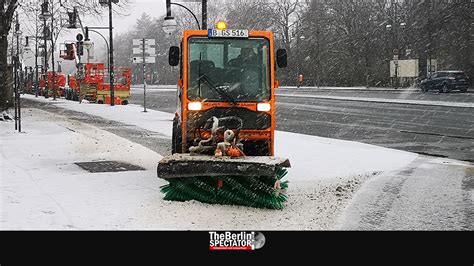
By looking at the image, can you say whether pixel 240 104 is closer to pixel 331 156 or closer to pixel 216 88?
pixel 216 88

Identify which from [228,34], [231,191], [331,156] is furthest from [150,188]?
[331,156]

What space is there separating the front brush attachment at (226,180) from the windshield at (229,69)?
6.23 ft

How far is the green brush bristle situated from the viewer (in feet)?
26.1

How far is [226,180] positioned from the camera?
7.99 metres

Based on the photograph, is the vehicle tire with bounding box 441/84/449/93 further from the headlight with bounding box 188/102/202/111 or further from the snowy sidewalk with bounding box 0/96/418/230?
the headlight with bounding box 188/102/202/111

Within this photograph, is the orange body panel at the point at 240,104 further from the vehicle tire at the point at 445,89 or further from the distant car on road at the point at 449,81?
the vehicle tire at the point at 445,89

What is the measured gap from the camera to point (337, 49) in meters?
69.8

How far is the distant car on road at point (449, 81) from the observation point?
44625 millimetres

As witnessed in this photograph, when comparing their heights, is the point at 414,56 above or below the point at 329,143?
above

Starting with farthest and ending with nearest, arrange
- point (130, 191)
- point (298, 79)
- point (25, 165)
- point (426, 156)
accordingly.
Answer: point (298, 79) < point (426, 156) < point (25, 165) < point (130, 191)

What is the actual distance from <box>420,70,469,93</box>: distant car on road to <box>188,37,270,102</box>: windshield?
3778 centimetres

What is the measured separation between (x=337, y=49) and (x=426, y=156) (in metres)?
57.4
